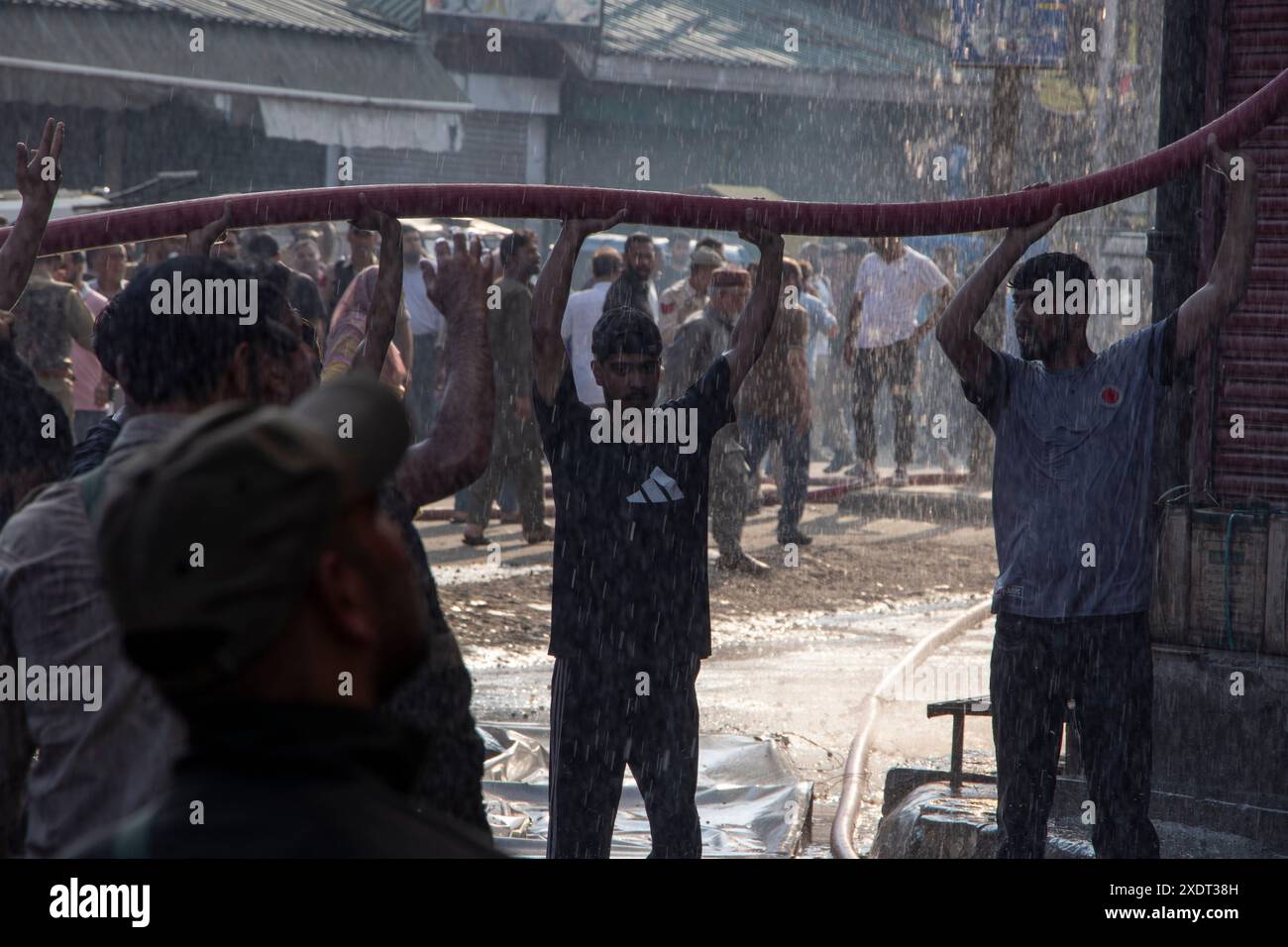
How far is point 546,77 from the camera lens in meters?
25.7

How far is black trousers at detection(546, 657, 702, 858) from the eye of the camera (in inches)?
173

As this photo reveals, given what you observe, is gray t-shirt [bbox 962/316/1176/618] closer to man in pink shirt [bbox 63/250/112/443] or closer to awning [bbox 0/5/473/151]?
man in pink shirt [bbox 63/250/112/443]

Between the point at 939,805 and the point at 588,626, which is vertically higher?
the point at 588,626

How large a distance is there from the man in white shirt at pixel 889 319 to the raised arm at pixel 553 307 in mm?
8241

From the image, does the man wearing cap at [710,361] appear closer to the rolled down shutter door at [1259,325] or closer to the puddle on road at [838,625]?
the puddle on road at [838,625]

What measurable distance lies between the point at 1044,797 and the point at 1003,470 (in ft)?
2.97

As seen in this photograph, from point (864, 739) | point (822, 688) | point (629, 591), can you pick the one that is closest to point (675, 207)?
point (629, 591)

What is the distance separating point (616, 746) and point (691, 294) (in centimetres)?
852

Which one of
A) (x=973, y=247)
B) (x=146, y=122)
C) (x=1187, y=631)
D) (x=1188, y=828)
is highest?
(x=146, y=122)

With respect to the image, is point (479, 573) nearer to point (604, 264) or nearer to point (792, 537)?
point (792, 537)

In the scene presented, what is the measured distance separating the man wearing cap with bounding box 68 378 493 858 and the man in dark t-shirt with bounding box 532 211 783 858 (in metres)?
2.83

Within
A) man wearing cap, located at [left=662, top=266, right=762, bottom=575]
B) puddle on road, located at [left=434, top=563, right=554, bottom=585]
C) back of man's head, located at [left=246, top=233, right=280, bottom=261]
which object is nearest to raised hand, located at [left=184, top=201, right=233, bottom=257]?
puddle on road, located at [left=434, top=563, right=554, bottom=585]
